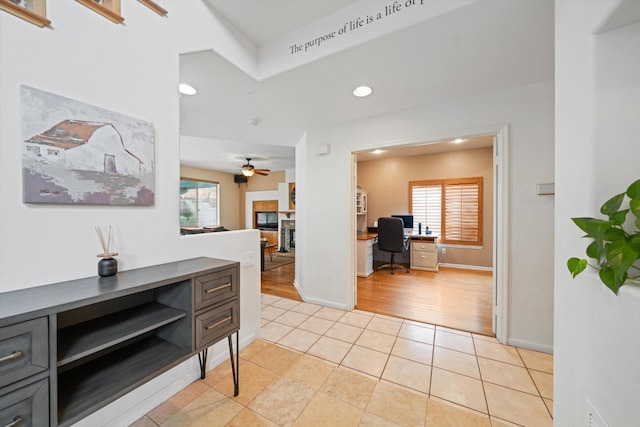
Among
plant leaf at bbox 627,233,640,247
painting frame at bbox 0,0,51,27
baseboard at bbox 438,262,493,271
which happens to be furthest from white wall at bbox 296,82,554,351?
baseboard at bbox 438,262,493,271

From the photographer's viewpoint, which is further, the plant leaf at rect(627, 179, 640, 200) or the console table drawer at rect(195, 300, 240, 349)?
the console table drawer at rect(195, 300, 240, 349)

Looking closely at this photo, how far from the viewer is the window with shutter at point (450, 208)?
16.2 feet

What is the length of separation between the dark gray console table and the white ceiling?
169 cm

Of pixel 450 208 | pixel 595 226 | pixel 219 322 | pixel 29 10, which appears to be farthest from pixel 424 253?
pixel 29 10

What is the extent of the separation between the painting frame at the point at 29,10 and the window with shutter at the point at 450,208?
18.5 ft

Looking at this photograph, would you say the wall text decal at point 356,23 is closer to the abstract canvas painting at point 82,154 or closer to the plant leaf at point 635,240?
the abstract canvas painting at point 82,154

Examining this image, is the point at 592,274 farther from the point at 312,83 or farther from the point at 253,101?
the point at 253,101

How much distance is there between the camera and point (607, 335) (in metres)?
0.86

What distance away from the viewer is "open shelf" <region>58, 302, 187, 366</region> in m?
0.94

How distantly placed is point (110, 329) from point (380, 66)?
2487 mm

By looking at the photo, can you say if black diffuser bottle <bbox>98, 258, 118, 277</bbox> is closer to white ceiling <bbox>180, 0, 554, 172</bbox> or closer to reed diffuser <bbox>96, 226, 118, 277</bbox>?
reed diffuser <bbox>96, 226, 118, 277</bbox>

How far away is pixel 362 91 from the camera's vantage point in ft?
7.45

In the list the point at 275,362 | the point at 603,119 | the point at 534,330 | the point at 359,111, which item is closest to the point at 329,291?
the point at 275,362

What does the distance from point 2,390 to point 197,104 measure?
2.62 meters
